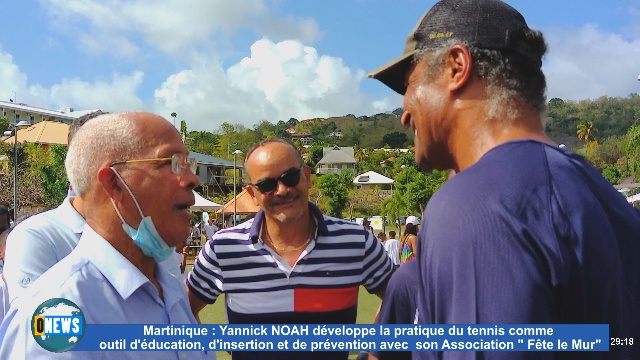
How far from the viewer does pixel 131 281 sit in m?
2.04

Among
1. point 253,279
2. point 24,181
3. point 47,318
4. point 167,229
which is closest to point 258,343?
point 253,279

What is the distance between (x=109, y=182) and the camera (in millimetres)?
2164

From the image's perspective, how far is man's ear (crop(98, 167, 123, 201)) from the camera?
2.16 meters

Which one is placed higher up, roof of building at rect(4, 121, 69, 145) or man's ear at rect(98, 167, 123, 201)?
roof of building at rect(4, 121, 69, 145)

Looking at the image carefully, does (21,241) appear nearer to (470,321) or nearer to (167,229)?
(167,229)

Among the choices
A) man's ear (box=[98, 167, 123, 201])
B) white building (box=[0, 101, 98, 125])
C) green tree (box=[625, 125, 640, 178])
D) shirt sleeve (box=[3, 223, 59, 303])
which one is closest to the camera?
man's ear (box=[98, 167, 123, 201])

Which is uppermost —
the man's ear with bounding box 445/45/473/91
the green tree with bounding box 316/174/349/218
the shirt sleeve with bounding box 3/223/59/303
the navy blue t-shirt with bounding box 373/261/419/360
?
the green tree with bounding box 316/174/349/218

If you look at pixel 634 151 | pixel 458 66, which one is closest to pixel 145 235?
pixel 458 66

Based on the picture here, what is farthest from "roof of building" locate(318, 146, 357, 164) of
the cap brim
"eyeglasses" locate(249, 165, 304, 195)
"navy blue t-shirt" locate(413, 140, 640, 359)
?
"navy blue t-shirt" locate(413, 140, 640, 359)

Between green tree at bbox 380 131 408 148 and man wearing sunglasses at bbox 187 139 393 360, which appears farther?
green tree at bbox 380 131 408 148

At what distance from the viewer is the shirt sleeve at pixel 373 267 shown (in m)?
3.44

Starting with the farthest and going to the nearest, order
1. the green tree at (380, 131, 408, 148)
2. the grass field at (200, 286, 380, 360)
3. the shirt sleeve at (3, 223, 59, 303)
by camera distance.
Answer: the green tree at (380, 131, 408, 148), the grass field at (200, 286, 380, 360), the shirt sleeve at (3, 223, 59, 303)

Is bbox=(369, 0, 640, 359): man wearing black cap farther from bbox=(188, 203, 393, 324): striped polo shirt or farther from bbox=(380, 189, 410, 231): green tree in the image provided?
bbox=(380, 189, 410, 231): green tree

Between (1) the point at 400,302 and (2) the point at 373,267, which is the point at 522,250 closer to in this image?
(1) the point at 400,302
